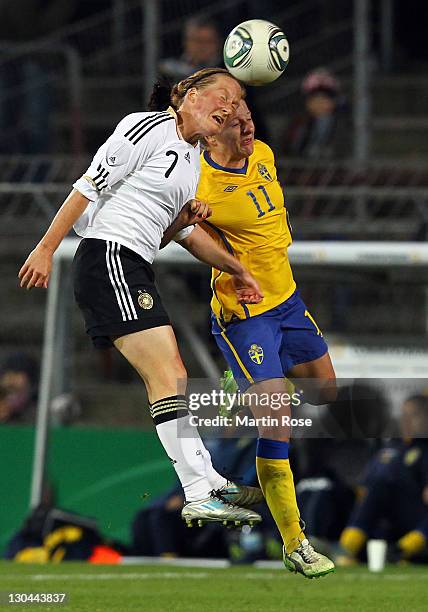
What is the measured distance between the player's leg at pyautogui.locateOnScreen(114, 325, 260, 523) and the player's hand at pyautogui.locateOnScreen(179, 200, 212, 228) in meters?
0.67

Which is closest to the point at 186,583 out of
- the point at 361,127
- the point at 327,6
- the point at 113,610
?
the point at 113,610

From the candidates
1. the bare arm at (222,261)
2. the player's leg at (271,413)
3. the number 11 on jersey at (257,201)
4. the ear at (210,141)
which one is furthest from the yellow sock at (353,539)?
the ear at (210,141)

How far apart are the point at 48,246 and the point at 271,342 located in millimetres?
1701

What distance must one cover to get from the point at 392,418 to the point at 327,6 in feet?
20.3

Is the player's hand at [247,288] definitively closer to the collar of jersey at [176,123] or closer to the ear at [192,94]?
the collar of jersey at [176,123]

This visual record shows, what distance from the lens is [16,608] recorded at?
305 inches

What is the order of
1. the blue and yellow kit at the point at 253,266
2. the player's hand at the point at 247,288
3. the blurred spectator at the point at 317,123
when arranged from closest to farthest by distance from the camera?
the player's hand at the point at 247,288
the blue and yellow kit at the point at 253,266
the blurred spectator at the point at 317,123

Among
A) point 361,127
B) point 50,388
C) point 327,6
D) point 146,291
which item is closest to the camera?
point 146,291

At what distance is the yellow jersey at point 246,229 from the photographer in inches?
335

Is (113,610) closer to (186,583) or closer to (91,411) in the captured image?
(186,583)

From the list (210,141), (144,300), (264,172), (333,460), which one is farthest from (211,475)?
(333,460)

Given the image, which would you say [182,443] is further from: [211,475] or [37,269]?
[37,269]

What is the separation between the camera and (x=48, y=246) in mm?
7129

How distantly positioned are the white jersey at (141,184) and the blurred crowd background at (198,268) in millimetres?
3800
